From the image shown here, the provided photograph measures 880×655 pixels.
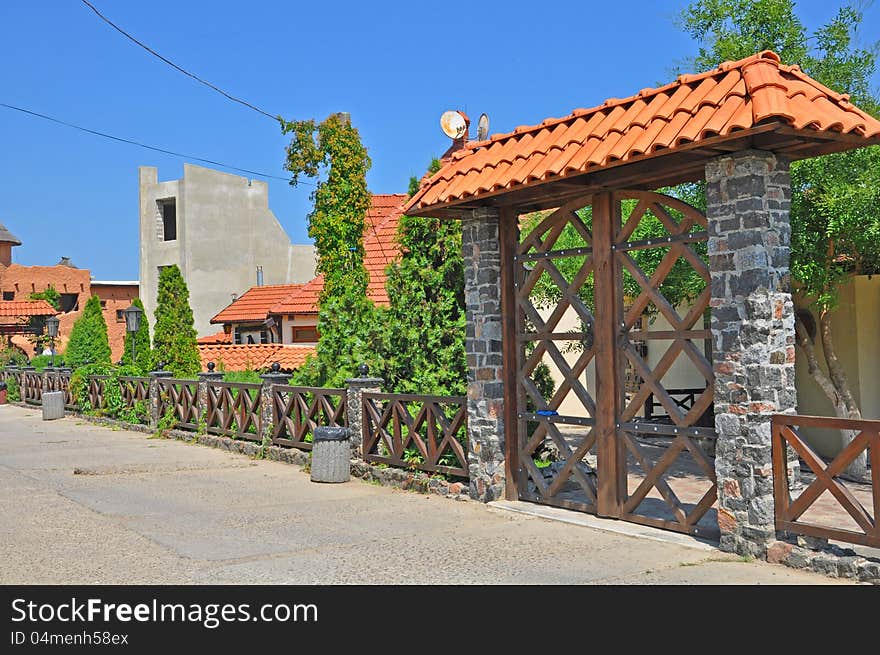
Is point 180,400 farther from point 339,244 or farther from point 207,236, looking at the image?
point 207,236

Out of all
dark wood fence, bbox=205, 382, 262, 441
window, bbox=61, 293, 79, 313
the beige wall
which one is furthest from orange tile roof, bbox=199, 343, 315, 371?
window, bbox=61, 293, 79, 313

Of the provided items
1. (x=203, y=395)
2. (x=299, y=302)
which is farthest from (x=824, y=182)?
(x=299, y=302)

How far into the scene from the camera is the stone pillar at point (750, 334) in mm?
6734

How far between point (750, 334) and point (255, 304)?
3038 cm

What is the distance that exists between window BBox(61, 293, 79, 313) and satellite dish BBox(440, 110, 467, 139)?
38946 mm

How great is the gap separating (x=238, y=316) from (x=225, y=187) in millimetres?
11114

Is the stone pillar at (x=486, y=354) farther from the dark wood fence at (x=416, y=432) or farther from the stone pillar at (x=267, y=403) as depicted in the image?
the stone pillar at (x=267, y=403)

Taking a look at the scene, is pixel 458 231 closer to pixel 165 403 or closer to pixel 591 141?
pixel 591 141

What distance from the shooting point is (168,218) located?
147ft

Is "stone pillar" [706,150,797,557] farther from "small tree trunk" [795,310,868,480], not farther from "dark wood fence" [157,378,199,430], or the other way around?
"dark wood fence" [157,378,199,430]

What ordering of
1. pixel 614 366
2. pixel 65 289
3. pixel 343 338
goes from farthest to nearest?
pixel 65 289 → pixel 343 338 → pixel 614 366

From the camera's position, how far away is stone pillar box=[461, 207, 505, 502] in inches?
367

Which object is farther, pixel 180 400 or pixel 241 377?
pixel 241 377
